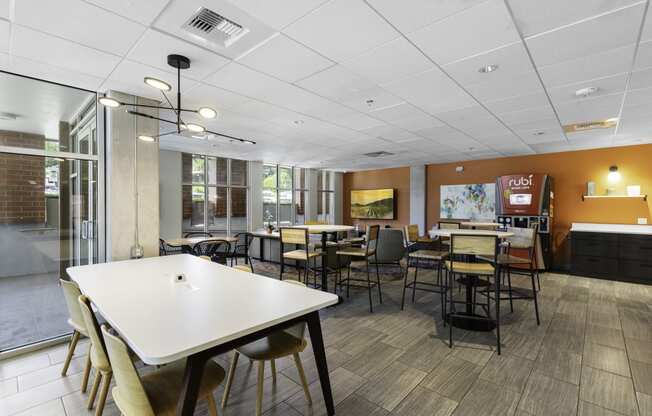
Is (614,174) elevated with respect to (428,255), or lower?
elevated

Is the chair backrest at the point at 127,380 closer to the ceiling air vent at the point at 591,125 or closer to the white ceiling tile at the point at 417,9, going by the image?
the white ceiling tile at the point at 417,9

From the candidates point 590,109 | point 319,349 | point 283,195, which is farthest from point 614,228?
point 283,195

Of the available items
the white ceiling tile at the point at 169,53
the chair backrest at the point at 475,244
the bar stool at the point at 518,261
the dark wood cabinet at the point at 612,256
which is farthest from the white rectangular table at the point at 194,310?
the dark wood cabinet at the point at 612,256

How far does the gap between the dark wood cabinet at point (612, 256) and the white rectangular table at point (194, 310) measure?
5.95 meters

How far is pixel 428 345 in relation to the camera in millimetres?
2896

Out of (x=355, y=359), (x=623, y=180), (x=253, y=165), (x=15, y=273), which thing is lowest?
(x=355, y=359)

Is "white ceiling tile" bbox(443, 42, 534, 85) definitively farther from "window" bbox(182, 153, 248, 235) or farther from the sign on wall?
"window" bbox(182, 153, 248, 235)

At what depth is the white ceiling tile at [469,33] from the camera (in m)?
1.93

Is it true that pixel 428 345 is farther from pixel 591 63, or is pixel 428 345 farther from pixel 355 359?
pixel 591 63

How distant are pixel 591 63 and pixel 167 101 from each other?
4311 millimetres

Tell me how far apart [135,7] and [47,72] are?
5.51 ft

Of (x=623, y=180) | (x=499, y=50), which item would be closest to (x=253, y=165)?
(x=499, y=50)

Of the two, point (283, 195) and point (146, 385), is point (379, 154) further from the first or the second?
point (146, 385)

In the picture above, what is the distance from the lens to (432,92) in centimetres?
323
